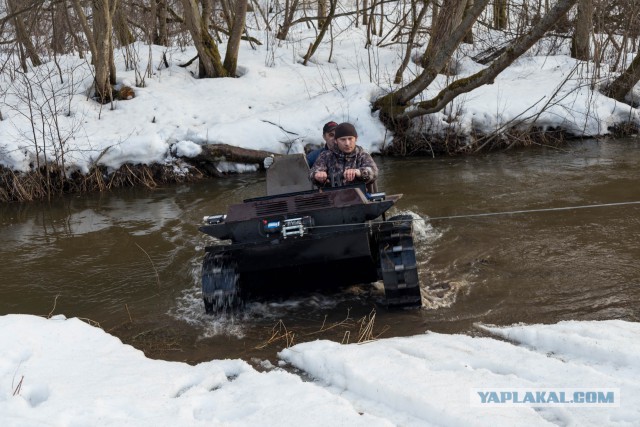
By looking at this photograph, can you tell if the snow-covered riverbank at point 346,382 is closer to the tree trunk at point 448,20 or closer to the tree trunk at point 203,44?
the tree trunk at point 448,20

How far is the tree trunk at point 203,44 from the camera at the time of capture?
48.6 feet

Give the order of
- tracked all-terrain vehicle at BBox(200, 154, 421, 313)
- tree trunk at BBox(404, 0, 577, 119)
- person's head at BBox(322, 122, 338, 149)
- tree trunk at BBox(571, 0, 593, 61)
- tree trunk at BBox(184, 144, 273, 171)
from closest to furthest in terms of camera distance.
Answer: tracked all-terrain vehicle at BBox(200, 154, 421, 313), person's head at BBox(322, 122, 338, 149), tree trunk at BBox(404, 0, 577, 119), tree trunk at BBox(184, 144, 273, 171), tree trunk at BBox(571, 0, 593, 61)

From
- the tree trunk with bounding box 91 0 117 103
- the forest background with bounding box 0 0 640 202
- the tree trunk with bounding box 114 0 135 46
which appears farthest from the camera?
the tree trunk with bounding box 114 0 135 46

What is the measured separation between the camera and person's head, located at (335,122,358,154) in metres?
6.59

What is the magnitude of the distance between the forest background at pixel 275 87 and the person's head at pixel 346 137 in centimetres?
369

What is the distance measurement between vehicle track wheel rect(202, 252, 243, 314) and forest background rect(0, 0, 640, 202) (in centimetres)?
561

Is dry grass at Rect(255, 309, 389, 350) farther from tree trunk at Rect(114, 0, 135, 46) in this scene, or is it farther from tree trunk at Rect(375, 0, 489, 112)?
tree trunk at Rect(114, 0, 135, 46)

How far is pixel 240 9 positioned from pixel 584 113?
7674mm

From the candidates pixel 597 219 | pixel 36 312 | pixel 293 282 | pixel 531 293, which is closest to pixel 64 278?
pixel 36 312

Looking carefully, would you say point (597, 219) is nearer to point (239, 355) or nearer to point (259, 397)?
point (239, 355)

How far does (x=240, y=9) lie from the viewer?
14664 mm

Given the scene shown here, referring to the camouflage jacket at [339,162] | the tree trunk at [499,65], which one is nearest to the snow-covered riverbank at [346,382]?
the camouflage jacket at [339,162]

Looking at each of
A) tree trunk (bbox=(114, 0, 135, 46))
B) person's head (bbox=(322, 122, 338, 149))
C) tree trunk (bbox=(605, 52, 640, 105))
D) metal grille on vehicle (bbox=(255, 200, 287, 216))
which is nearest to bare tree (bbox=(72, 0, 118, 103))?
tree trunk (bbox=(114, 0, 135, 46))

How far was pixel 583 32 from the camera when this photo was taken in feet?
50.1
